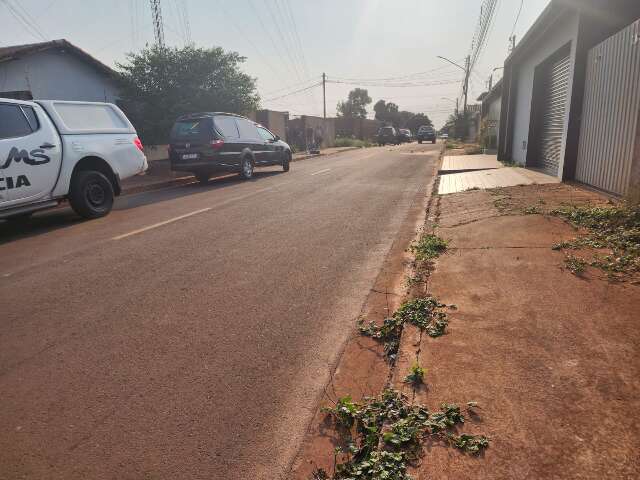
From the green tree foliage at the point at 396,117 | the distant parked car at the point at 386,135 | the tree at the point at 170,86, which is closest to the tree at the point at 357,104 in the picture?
the green tree foliage at the point at 396,117

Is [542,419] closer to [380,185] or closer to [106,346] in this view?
[106,346]

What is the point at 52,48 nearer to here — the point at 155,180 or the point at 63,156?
the point at 155,180

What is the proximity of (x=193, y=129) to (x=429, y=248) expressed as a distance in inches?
380

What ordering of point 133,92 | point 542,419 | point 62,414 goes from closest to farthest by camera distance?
point 542,419, point 62,414, point 133,92

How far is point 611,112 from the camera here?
744cm

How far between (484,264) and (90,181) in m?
6.99

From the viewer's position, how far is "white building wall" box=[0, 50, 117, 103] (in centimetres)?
1512

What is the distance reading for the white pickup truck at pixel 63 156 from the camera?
684cm

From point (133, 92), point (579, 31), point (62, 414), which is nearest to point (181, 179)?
point (133, 92)

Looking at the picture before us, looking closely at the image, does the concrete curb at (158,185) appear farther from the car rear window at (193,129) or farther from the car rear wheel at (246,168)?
the car rear wheel at (246,168)

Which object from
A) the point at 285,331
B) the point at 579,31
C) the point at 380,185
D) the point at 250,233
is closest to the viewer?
the point at 285,331

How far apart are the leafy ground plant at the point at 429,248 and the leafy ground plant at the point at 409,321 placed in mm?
1455

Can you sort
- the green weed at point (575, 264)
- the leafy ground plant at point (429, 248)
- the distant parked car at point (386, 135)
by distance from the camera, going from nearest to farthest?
1. the green weed at point (575, 264)
2. the leafy ground plant at point (429, 248)
3. the distant parked car at point (386, 135)

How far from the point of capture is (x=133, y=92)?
17906 millimetres
